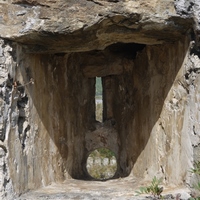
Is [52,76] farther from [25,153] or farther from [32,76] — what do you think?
[25,153]

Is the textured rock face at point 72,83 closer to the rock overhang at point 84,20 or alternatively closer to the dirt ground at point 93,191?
the rock overhang at point 84,20

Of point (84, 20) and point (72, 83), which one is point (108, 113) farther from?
point (84, 20)

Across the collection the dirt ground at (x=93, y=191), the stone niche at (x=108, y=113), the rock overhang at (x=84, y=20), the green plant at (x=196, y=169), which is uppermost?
the rock overhang at (x=84, y=20)

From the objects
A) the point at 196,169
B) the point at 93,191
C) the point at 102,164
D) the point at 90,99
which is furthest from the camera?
the point at 102,164

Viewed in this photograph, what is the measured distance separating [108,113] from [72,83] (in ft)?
3.47

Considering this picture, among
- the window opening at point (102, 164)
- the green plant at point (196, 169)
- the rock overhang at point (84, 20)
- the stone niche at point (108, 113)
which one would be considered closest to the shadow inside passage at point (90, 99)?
the stone niche at point (108, 113)

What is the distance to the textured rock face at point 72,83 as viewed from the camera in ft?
11.5

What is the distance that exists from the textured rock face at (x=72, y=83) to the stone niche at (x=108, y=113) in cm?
1

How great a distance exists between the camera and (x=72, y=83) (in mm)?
5523

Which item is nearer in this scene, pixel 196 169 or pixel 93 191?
pixel 196 169

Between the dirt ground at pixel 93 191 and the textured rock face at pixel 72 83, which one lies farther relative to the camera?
the dirt ground at pixel 93 191

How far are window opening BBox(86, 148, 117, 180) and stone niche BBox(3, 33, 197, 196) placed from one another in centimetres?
421

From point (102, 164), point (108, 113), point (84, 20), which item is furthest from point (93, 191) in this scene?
point (102, 164)

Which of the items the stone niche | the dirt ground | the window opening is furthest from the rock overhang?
the window opening
